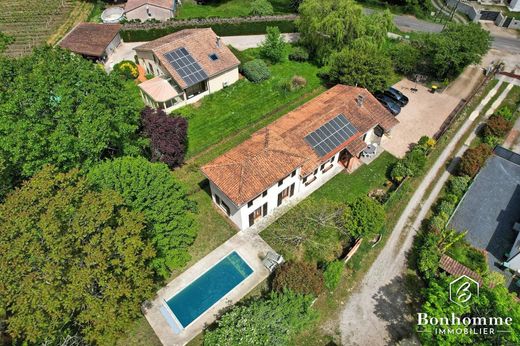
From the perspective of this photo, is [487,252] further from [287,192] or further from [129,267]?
[129,267]

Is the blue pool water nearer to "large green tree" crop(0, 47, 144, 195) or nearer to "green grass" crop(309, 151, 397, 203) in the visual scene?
"green grass" crop(309, 151, 397, 203)

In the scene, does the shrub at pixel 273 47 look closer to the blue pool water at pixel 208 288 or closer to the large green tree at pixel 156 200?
the large green tree at pixel 156 200

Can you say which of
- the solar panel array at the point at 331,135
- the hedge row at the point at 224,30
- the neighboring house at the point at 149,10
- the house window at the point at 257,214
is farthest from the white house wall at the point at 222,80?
the neighboring house at the point at 149,10

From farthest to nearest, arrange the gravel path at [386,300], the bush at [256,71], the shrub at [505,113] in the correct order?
1. the bush at [256,71]
2. the shrub at [505,113]
3. the gravel path at [386,300]

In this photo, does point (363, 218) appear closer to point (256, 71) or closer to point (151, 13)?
point (256, 71)

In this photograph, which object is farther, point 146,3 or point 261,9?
point 261,9

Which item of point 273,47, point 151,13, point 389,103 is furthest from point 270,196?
point 151,13

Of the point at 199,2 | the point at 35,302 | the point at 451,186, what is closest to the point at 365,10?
the point at 199,2

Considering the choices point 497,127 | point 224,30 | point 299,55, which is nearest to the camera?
point 497,127
